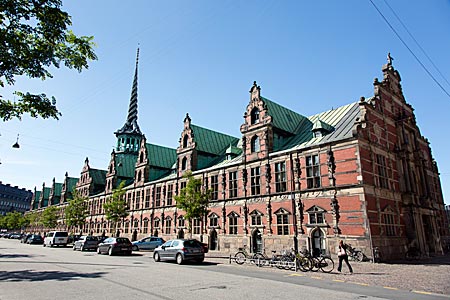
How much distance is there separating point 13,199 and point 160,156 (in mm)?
123957

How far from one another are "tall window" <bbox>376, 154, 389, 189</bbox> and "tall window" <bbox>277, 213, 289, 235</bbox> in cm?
881

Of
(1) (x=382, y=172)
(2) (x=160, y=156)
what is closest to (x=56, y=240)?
(2) (x=160, y=156)

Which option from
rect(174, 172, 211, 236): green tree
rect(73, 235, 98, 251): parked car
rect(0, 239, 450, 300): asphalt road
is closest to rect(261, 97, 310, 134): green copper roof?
rect(174, 172, 211, 236): green tree

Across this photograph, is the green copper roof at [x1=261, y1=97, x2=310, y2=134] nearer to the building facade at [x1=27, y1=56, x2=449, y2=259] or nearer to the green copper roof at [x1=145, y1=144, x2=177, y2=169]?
the building facade at [x1=27, y1=56, x2=449, y2=259]

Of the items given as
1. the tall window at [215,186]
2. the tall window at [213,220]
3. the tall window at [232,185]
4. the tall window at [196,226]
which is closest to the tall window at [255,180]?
the tall window at [232,185]

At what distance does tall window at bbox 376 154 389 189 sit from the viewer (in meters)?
27.0

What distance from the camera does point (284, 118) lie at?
35094mm

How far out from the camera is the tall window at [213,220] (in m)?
35.3

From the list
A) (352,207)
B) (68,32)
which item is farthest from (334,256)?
(68,32)

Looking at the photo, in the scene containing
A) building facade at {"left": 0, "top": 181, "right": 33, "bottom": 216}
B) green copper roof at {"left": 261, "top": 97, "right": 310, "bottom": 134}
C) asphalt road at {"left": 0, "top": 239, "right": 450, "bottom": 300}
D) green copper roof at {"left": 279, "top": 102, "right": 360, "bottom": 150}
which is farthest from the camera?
building facade at {"left": 0, "top": 181, "right": 33, "bottom": 216}

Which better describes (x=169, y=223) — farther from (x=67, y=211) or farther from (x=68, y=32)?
(x=68, y=32)

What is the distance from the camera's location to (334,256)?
2400 centimetres

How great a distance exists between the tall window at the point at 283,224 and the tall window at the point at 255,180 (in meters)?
3.81

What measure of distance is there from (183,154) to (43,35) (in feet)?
98.2
